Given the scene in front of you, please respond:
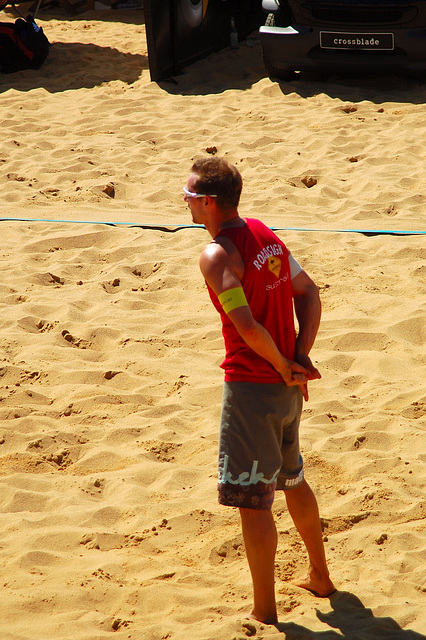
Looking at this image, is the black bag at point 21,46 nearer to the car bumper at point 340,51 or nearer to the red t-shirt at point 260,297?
the car bumper at point 340,51

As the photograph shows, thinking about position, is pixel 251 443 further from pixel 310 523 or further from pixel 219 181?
pixel 219 181

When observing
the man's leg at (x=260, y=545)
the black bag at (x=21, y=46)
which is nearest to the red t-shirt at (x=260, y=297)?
the man's leg at (x=260, y=545)

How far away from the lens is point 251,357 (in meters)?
2.58

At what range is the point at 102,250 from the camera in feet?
19.9

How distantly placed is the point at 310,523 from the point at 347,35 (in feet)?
24.2

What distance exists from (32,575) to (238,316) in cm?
139

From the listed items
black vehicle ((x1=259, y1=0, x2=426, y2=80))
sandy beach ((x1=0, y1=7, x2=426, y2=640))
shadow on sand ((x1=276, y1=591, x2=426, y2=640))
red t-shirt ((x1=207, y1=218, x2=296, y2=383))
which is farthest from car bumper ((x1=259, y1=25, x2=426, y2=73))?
shadow on sand ((x1=276, y1=591, x2=426, y2=640))

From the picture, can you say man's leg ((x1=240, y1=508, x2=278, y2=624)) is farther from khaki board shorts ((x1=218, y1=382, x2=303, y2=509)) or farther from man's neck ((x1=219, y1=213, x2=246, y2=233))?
man's neck ((x1=219, y1=213, x2=246, y2=233))

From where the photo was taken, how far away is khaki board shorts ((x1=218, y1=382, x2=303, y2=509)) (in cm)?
254

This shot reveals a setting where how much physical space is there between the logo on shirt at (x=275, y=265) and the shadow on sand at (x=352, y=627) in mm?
1266

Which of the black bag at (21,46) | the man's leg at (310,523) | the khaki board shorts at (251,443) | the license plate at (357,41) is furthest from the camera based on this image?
the black bag at (21,46)

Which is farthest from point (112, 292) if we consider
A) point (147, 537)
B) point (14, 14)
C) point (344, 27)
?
point (14, 14)

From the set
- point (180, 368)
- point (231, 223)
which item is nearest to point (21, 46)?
point (180, 368)

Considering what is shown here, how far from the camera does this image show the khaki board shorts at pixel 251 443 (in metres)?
2.54
